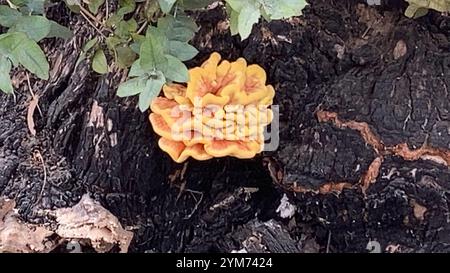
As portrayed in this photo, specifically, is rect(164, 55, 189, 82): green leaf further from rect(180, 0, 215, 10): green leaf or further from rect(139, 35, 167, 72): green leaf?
rect(180, 0, 215, 10): green leaf

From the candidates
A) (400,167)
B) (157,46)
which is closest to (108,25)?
(157,46)

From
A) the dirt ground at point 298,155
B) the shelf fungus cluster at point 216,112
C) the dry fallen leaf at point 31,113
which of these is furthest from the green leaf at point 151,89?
the dry fallen leaf at point 31,113

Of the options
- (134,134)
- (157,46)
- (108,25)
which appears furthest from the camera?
(134,134)

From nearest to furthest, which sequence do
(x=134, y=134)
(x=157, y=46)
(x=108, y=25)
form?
(x=157, y=46) → (x=108, y=25) → (x=134, y=134)

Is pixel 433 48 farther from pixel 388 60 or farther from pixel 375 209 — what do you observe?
pixel 375 209

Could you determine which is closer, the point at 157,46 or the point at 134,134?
the point at 157,46

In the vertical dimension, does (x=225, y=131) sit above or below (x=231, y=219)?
above
